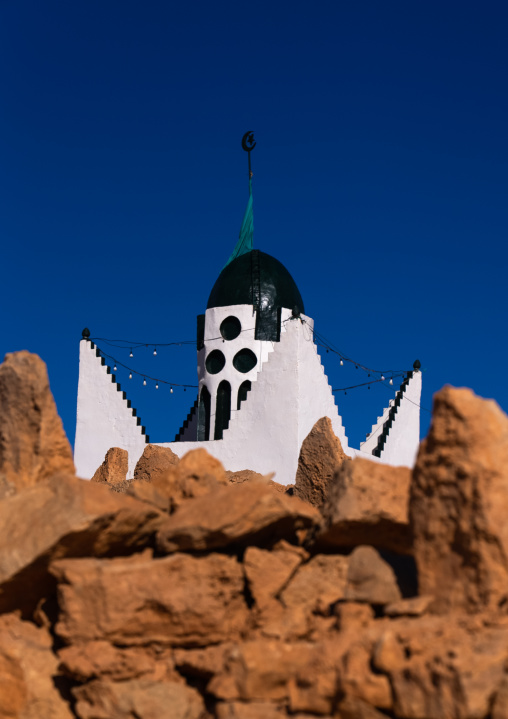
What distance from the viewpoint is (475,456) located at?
15.1 ft

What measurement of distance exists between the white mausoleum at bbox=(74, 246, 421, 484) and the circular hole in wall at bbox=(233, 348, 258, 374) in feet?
0.07

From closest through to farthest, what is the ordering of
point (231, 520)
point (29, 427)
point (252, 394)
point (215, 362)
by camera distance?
point (231, 520)
point (29, 427)
point (252, 394)
point (215, 362)

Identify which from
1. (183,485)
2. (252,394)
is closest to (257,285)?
(252,394)

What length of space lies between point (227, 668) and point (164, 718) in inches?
18.6

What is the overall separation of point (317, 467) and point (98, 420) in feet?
32.9

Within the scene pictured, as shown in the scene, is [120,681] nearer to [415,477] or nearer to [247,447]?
[415,477]

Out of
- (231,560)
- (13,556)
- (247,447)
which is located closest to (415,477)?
(231,560)

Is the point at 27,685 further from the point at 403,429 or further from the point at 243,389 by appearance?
the point at 403,429

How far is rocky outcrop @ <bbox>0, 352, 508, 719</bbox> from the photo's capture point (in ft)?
14.2

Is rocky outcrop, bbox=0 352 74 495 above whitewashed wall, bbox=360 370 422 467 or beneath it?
beneath

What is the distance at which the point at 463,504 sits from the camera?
462 cm

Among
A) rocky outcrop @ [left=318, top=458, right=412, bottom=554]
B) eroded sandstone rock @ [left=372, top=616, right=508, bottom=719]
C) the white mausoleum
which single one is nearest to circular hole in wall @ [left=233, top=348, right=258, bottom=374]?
the white mausoleum

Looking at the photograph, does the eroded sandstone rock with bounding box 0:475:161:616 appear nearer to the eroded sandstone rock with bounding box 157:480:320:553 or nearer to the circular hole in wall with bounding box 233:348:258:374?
the eroded sandstone rock with bounding box 157:480:320:553

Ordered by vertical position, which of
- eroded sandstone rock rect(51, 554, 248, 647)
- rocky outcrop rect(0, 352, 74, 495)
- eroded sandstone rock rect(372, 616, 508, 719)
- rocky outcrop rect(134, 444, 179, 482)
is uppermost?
rocky outcrop rect(134, 444, 179, 482)
